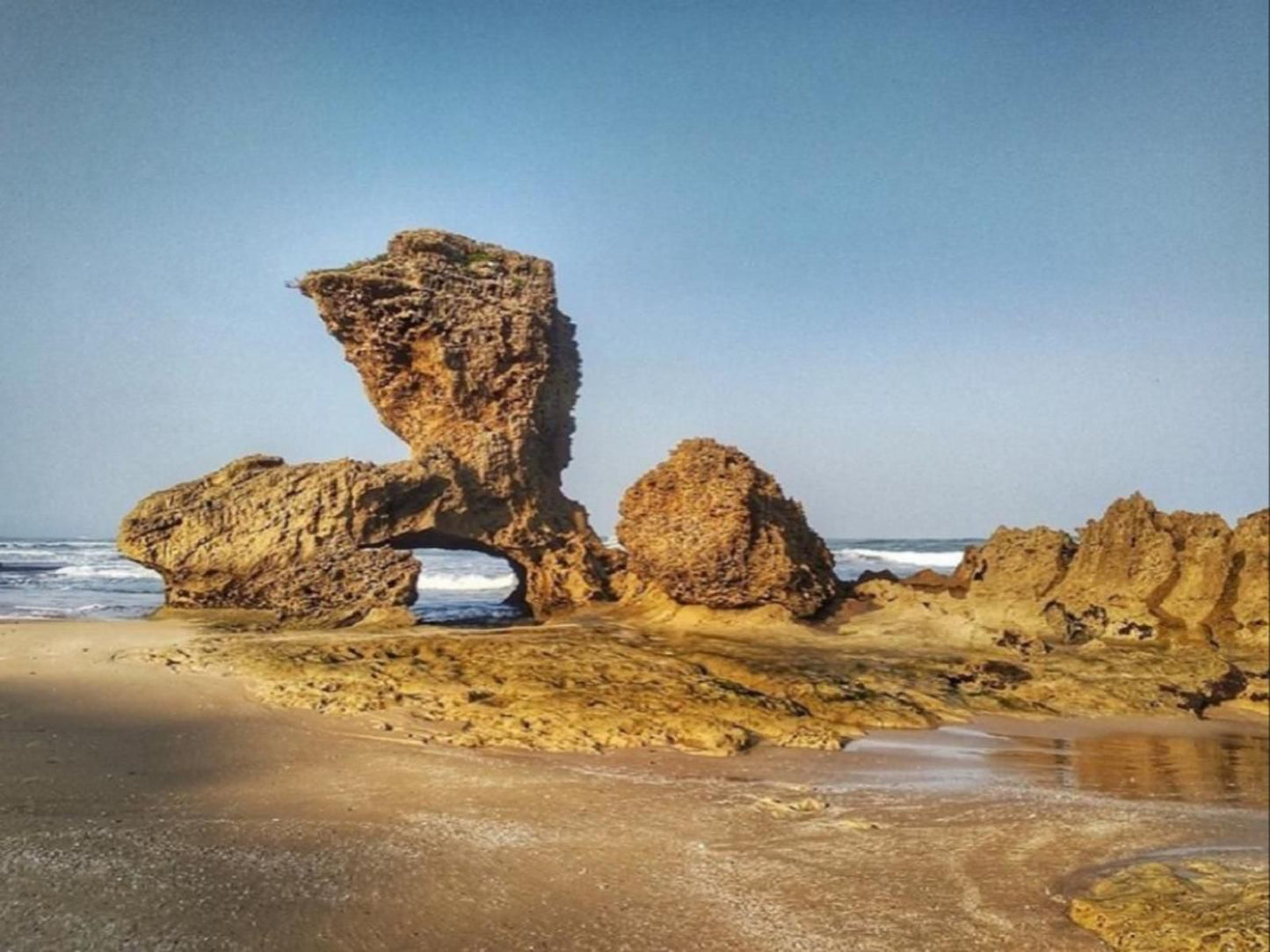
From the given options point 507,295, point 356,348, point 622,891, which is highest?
point 507,295

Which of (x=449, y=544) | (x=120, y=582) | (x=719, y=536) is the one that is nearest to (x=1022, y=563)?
(x=719, y=536)

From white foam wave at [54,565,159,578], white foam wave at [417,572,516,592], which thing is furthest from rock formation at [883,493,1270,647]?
white foam wave at [54,565,159,578]

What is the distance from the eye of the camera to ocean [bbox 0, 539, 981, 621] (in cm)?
1581

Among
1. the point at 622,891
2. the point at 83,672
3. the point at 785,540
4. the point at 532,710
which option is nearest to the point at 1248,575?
the point at 785,540

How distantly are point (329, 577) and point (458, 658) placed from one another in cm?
625

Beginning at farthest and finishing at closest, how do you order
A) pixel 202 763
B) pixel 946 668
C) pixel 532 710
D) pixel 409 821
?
pixel 946 668 < pixel 532 710 < pixel 202 763 < pixel 409 821

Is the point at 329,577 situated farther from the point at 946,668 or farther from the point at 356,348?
the point at 946,668

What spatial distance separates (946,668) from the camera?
11.4 metres

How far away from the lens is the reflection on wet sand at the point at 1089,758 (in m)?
7.05

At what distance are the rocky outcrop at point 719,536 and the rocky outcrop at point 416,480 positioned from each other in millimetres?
→ 2539

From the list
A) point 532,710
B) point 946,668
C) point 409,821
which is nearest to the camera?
point 409,821

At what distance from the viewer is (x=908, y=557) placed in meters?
50.6

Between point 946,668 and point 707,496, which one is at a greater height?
point 707,496

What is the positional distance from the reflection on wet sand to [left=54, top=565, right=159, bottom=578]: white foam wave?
22678 millimetres
